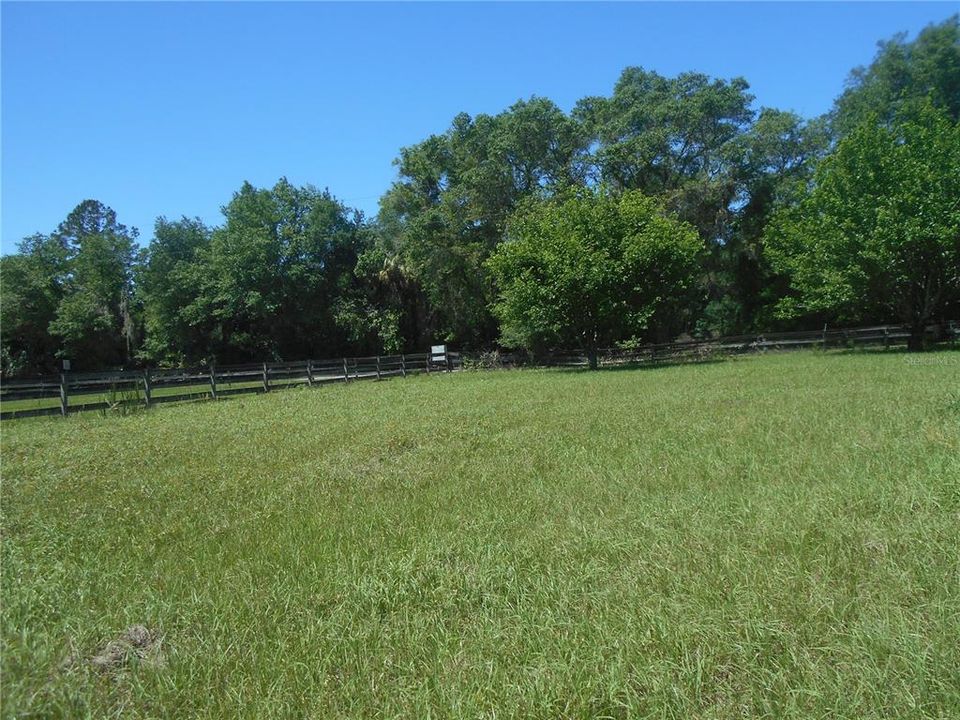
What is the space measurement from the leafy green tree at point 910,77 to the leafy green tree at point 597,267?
14140 millimetres

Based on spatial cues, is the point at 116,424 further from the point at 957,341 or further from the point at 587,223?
the point at 957,341

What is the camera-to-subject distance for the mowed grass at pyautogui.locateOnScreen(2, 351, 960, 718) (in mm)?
2738

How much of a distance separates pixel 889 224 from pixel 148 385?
2803cm

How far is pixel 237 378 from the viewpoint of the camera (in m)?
24.5

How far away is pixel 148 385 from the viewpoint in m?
18.6

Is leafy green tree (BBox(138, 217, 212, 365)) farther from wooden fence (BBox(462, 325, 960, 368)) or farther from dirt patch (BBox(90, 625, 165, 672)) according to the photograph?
dirt patch (BBox(90, 625, 165, 672))

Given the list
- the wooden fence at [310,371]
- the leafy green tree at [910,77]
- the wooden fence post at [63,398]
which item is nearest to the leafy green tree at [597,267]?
the wooden fence at [310,371]

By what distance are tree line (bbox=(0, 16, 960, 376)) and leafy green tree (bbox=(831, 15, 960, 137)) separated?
0.38ft

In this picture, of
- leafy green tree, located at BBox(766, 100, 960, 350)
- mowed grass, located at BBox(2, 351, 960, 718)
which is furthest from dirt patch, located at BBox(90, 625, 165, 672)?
leafy green tree, located at BBox(766, 100, 960, 350)

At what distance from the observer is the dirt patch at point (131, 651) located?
3100 millimetres

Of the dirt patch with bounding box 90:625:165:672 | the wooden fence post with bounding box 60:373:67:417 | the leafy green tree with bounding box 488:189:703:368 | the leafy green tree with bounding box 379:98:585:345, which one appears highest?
the leafy green tree with bounding box 379:98:585:345

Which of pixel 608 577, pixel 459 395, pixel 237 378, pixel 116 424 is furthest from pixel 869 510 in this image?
pixel 237 378

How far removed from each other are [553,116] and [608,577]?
36.1 m

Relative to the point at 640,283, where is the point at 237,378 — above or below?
below
